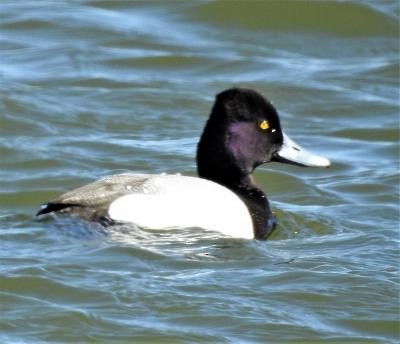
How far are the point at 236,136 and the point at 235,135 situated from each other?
12 millimetres

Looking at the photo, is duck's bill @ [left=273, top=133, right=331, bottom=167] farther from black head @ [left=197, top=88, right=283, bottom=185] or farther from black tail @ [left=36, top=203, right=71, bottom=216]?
black tail @ [left=36, top=203, right=71, bottom=216]

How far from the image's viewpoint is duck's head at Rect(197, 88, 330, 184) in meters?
8.57

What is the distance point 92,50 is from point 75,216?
555 centimetres

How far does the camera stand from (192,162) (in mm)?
10375

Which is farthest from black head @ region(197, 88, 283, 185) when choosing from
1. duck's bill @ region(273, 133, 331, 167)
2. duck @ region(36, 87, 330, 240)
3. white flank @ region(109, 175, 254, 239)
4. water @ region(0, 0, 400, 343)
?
water @ region(0, 0, 400, 343)

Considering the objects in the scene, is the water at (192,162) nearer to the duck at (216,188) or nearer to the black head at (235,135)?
the duck at (216,188)

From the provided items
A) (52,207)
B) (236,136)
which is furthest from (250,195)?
(52,207)

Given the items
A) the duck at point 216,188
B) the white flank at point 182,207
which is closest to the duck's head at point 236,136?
the duck at point 216,188

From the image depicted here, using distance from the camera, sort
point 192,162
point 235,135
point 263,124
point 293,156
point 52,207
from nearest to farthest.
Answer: point 52,207, point 235,135, point 263,124, point 293,156, point 192,162

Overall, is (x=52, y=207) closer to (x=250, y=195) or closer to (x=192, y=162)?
(x=250, y=195)

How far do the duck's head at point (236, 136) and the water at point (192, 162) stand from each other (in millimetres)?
501

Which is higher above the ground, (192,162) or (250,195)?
(250,195)

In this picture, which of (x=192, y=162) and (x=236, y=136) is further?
(x=192, y=162)

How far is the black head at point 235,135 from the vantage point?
8570 mm
